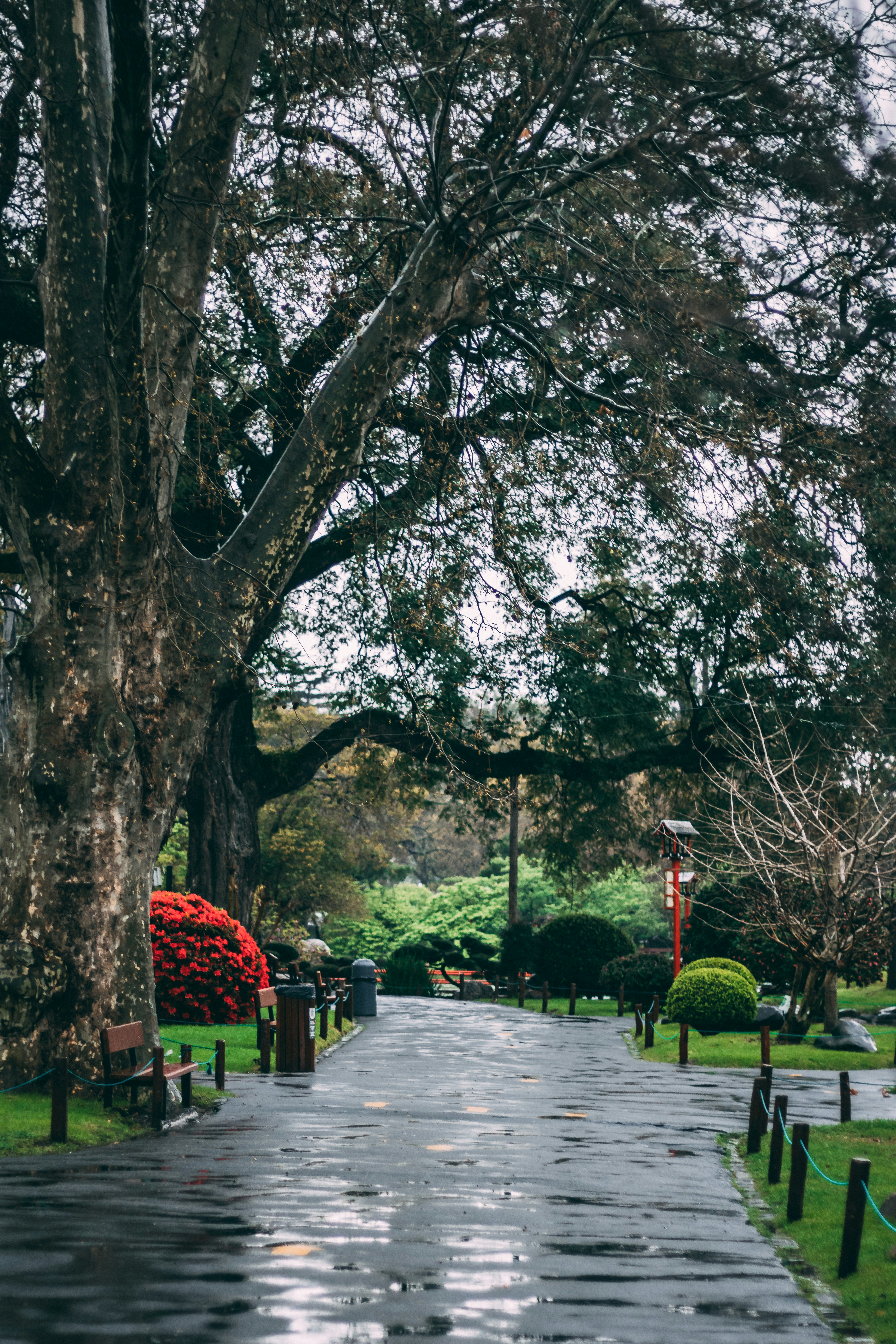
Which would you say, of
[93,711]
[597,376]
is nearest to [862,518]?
[597,376]

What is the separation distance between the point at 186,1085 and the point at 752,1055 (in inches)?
416

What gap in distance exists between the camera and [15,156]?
13898 mm

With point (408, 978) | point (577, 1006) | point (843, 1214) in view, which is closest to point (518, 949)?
point (408, 978)

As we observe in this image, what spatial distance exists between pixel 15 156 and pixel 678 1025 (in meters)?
17.6

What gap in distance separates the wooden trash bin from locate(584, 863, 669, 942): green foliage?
1355 inches

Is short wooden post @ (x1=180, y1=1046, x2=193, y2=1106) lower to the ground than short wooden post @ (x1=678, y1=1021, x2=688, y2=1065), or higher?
higher

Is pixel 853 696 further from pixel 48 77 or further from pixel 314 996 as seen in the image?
pixel 48 77

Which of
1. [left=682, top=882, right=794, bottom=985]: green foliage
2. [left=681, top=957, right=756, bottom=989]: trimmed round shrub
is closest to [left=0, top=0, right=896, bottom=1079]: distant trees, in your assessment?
[left=681, top=957, right=756, bottom=989]: trimmed round shrub

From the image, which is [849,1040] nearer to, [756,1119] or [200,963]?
[200,963]

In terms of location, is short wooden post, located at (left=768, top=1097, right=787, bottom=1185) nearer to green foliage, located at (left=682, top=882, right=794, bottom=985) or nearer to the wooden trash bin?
the wooden trash bin

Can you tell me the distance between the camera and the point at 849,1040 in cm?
2100

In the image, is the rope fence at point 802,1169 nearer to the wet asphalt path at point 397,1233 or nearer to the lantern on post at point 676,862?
the wet asphalt path at point 397,1233

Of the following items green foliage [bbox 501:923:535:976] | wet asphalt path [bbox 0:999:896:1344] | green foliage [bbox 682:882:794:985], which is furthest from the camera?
green foliage [bbox 501:923:535:976]

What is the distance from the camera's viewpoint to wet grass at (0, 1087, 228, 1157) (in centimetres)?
948
